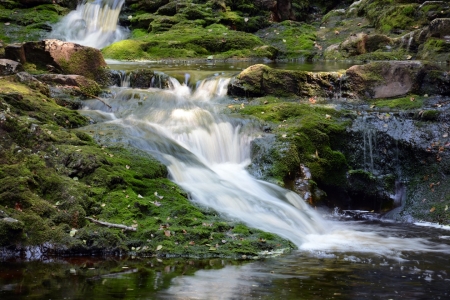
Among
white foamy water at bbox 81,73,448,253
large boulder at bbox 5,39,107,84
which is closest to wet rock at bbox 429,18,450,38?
white foamy water at bbox 81,73,448,253

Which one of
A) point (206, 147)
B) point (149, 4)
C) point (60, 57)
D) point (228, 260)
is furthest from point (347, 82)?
point (149, 4)

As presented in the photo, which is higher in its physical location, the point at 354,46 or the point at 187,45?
the point at 187,45

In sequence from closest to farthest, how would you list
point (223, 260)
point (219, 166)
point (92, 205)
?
point (223, 260)
point (92, 205)
point (219, 166)

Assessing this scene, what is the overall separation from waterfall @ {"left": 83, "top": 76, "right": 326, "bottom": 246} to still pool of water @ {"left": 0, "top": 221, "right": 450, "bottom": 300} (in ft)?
4.02

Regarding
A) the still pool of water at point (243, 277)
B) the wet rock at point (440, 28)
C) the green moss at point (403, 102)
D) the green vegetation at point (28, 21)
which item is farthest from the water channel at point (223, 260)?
the green vegetation at point (28, 21)

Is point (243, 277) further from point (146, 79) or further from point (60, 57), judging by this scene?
point (60, 57)

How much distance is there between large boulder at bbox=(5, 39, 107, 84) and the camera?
13047mm

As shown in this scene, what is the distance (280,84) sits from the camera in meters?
12.6

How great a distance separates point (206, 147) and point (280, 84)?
128 inches

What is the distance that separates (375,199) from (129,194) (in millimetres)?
4650

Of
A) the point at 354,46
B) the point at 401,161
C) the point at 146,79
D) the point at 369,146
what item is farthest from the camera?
the point at 354,46

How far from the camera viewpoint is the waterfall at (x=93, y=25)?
2231 cm

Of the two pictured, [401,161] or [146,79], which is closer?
[401,161]

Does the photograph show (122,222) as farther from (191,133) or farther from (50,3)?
(50,3)
